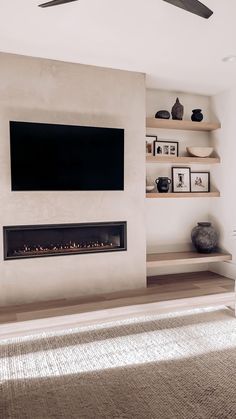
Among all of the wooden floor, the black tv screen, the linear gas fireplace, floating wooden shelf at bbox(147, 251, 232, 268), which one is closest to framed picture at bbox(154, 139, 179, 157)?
the black tv screen

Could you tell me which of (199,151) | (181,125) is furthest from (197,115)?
(199,151)

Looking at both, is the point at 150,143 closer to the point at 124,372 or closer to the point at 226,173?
the point at 226,173

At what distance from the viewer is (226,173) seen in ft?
14.7

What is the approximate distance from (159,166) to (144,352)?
2.52 m

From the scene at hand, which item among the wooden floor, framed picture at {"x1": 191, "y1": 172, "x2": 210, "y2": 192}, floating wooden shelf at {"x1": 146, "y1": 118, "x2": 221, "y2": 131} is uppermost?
floating wooden shelf at {"x1": 146, "y1": 118, "x2": 221, "y2": 131}

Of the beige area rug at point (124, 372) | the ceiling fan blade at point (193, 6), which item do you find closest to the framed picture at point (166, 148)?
the beige area rug at point (124, 372)

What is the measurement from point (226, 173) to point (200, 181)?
385 mm

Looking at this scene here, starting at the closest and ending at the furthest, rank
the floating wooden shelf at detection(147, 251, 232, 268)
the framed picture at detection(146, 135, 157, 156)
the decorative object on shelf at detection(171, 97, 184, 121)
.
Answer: the floating wooden shelf at detection(147, 251, 232, 268), the decorative object on shelf at detection(171, 97, 184, 121), the framed picture at detection(146, 135, 157, 156)

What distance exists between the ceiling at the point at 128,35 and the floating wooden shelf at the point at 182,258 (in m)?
2.18

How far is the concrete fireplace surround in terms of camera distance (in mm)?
3260

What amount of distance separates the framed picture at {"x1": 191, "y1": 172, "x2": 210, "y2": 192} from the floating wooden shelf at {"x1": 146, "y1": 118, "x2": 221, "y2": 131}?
625 mm

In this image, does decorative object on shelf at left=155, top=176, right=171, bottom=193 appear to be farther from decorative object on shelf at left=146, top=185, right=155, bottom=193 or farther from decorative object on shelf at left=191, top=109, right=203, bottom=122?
decorative object on shelf at left=191, top=109, right=203, bottom=122

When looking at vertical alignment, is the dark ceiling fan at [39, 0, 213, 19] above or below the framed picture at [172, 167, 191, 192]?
above

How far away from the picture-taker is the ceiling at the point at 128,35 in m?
2.41
